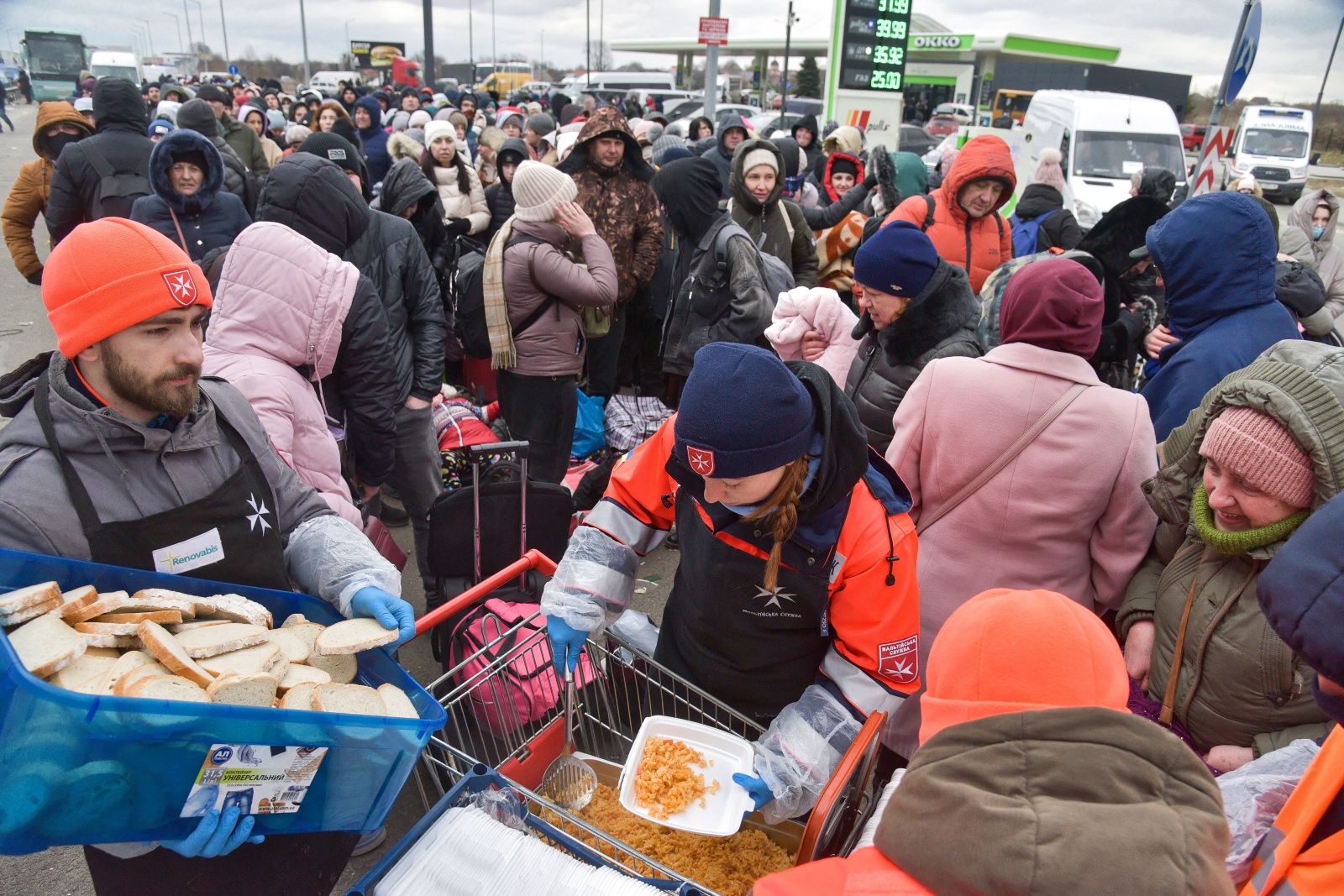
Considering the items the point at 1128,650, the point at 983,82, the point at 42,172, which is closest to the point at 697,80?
the point at 983,82

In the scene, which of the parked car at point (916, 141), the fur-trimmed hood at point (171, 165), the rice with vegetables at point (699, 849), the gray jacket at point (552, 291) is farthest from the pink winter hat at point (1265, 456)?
the parked car at point (916, 141)

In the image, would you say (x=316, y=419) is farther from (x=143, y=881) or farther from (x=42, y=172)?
(x=42, y=172)

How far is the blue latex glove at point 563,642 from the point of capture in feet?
7.13

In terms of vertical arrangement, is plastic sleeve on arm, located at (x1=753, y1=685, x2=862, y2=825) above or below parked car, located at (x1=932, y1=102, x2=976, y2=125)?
below

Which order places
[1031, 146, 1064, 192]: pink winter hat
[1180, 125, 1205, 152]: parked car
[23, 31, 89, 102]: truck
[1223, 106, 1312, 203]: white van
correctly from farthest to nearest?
[23, 31, 89, 102]: truck → [1180, 125, 1205, 152]: parked car → [1223, 106, 1312, 203]: white van → [1031, 146, 1064, 192]: pink winter hat

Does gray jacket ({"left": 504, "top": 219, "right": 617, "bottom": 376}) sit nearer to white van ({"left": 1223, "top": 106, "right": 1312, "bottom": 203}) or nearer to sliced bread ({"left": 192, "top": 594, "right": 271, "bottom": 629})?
sliced bread ({"left": 192, "top": 594, "right": 271, "bottom": 629})

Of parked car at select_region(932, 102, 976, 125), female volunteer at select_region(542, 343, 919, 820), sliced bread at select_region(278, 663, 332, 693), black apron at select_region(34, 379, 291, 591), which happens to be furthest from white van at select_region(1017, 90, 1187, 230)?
parked car at select_region(932, 102, 976, 125)

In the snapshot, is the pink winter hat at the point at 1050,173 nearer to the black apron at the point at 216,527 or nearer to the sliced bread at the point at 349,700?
the black apron at the point at 216,527

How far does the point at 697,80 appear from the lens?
68.6 metres

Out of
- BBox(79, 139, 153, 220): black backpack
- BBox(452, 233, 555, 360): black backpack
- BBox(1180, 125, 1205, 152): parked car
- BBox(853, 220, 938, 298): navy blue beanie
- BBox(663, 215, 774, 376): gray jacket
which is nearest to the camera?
BBox(853, 220, 938, 298): navy blue beanie

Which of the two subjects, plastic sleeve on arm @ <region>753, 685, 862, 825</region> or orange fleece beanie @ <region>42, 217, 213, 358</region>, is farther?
plastic sleeve on arm @ <region>753, 685, 862, 825</region>

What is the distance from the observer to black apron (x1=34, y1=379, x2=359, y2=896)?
5.59ft

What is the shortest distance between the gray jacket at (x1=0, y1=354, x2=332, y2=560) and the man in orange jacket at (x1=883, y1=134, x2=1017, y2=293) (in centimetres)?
421

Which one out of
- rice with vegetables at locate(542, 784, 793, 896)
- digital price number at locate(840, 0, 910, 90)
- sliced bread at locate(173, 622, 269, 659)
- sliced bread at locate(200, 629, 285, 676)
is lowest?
rice with vegetables at locate(542, 784, 793, 896)
